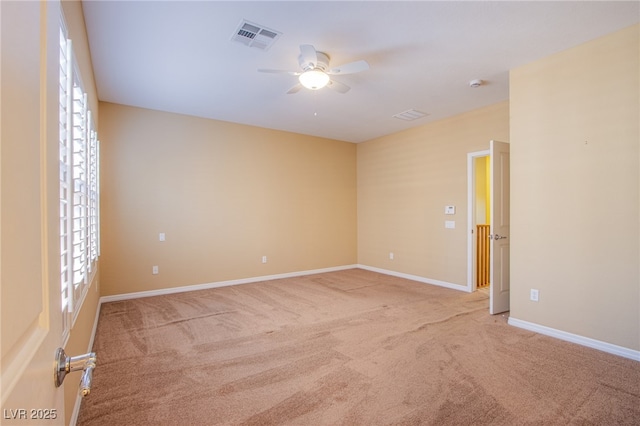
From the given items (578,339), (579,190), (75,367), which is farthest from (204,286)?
(579,190)

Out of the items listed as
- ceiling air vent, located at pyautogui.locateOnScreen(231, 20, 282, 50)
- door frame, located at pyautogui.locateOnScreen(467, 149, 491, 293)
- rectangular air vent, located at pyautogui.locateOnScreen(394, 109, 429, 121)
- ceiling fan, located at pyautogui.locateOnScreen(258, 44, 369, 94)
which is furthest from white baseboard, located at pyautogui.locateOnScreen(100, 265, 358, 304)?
ceiling air vent, located at pyautogui.locateOnScreen(231, 20, 282, 50)

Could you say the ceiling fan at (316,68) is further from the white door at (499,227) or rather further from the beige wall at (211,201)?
the beige wall at (211,201)

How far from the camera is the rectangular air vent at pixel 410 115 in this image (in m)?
4.90

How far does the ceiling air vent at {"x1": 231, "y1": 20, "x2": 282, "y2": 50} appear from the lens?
106 inches

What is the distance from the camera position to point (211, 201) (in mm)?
5305

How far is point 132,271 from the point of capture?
4.63 meters

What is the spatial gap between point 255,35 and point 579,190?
338 cm

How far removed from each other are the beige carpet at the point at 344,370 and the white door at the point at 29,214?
66.7 inches

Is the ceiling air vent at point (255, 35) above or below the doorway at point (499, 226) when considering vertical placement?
above

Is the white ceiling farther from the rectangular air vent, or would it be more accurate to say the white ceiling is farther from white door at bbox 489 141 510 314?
white door at bbox 489 141 510 314

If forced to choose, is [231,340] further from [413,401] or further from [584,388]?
[584,388]

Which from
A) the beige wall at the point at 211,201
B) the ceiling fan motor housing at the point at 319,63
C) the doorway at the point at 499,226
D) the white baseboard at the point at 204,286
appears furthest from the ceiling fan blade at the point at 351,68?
the white baseboard at the point at 204,286

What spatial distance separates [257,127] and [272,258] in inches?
97.3

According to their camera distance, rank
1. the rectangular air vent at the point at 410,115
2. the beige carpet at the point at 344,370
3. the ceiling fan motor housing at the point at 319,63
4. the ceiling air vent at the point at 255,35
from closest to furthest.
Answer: the beige carpet at the point at 344,370, the ceiling air vent at the point at 255,35, the ceiling fan motor housing at the point at 319,63, the rectangular air vent at the point at 410,115
